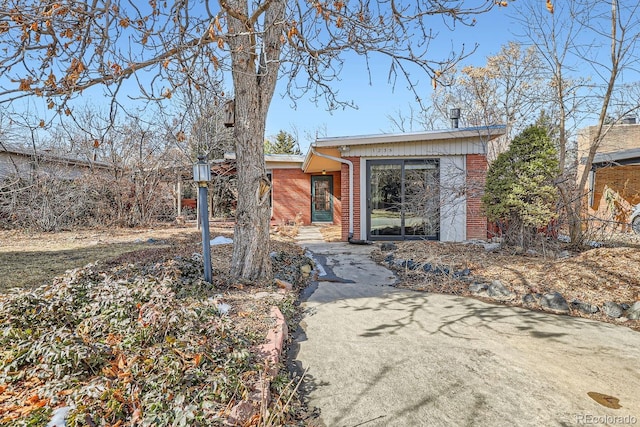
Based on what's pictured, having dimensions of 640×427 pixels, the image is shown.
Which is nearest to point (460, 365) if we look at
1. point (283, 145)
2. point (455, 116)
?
point (455, 116)

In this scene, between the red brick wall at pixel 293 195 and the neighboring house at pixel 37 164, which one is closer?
the neighboring house at pixel 37 164

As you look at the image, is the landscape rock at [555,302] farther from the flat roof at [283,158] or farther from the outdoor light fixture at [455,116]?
the flat roof at [283,158]

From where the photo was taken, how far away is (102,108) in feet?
52.1

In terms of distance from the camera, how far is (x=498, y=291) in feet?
16.4

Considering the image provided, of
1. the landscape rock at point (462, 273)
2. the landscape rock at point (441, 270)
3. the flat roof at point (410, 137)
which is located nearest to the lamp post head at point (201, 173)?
the landscape rock at point (441, 270)

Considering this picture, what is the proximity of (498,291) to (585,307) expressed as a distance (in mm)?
971

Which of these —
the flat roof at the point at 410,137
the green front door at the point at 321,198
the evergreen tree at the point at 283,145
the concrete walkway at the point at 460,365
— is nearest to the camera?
the concrete walkway at the point at 460,365

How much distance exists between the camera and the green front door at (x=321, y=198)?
16203 mm

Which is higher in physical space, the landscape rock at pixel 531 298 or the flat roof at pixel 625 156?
the flat roof at pixel 625 156

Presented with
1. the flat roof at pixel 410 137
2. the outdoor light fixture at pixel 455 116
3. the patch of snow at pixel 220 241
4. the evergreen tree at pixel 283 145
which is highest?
the evergreen tree at pixel 283 145

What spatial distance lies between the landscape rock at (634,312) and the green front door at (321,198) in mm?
12513

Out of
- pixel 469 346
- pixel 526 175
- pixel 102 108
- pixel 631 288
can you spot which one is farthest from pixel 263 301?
pixel 102 108

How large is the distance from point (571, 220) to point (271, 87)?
6403 mm

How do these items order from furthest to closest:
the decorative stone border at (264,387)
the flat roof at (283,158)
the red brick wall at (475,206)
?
the flat roof at (283,158) → the red brick wall at (475,206) → the decorative stone border at (264,387)
